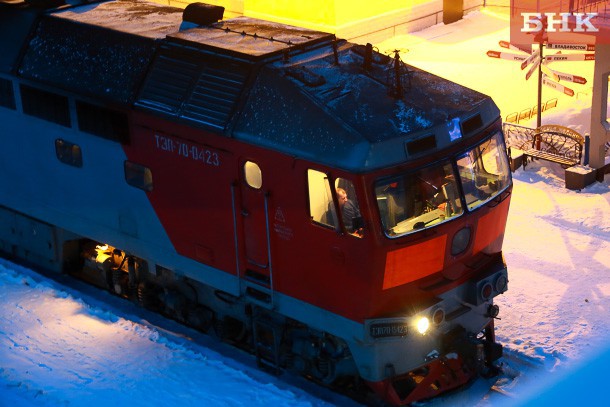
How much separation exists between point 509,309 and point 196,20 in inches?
205

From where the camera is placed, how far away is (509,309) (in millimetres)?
13898

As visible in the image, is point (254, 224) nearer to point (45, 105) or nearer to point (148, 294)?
point (148, 294)

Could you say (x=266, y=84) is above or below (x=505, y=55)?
above

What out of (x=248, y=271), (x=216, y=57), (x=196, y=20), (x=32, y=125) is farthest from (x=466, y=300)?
(x=32, y=125)

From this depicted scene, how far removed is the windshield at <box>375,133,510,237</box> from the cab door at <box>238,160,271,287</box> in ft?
4.57

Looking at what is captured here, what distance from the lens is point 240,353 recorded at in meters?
13.2

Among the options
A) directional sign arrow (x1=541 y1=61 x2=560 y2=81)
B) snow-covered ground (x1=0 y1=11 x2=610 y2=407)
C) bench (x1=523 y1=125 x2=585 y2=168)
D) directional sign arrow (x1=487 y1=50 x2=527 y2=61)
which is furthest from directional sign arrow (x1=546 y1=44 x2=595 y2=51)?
snow-covered ground (x1=0 y1=11 x2=610 y2=407)

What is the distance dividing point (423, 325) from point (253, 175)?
7.67ft

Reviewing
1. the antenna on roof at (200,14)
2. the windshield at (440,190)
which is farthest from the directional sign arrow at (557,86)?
the antenna on roof at (200,14)

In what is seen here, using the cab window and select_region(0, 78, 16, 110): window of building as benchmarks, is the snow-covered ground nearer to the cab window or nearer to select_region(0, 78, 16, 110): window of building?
the cab window

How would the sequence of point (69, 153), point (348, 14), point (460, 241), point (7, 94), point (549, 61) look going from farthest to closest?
1. point (348, 14)
2. point (549, 61)
3. point (7, 94)
4. point (69, 153)
5. point (460, 241)

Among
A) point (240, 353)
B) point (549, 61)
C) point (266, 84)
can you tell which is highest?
point (266, 84)

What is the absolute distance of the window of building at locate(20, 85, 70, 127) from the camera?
533 inches

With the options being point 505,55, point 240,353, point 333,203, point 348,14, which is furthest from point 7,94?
point 348,14
